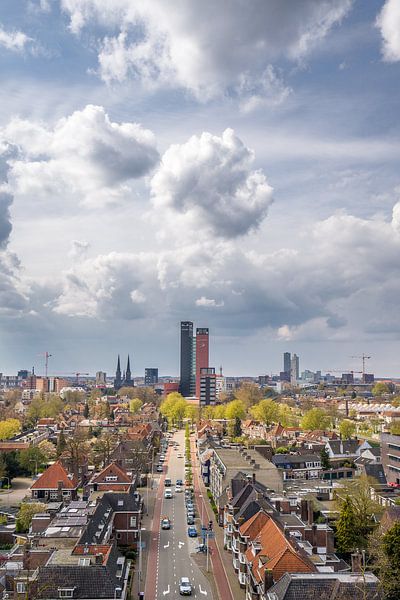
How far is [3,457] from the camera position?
296 feet

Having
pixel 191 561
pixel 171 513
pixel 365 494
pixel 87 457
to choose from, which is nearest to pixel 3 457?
pixel 87 457

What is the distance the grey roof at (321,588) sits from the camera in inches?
1384

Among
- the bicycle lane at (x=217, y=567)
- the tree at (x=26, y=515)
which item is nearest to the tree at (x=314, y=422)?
the bicycle lane at (x=217, y=567)

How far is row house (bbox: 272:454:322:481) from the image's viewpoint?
3777 inches

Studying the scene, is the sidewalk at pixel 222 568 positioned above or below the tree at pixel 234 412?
below

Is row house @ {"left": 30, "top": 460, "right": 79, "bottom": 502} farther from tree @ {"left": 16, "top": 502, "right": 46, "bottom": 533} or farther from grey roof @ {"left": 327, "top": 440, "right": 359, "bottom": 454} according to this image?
grey roof @ {"left": 327, "top": 440, "right": 359, "bottom": 454}

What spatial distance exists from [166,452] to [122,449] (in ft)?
86.1

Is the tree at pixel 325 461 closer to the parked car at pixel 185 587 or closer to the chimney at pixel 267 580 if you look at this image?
the parked car at pixel 185 587

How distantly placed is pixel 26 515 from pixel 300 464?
166 feet

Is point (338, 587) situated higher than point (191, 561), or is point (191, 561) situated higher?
point (338, 587)

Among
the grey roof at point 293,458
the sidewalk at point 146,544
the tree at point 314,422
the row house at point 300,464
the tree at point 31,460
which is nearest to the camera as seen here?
the sidewalk at point 146,544

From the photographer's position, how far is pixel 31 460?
94.5 m

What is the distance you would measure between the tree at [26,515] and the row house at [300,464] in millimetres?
44489

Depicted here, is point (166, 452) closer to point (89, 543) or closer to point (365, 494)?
point (365, 494)
